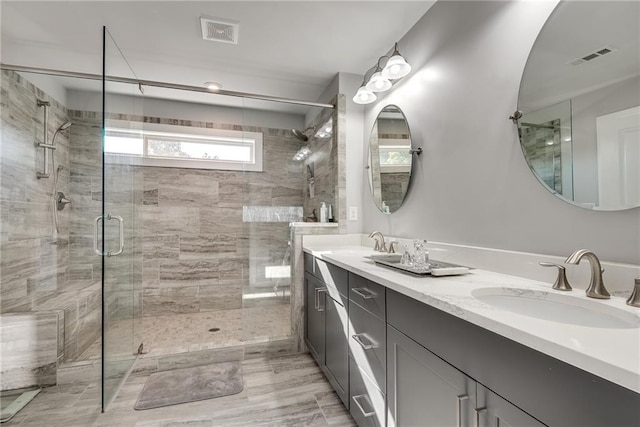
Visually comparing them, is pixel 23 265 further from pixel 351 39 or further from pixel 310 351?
pixel 351 39

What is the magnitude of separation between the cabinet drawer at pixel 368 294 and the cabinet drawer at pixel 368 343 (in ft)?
0.11

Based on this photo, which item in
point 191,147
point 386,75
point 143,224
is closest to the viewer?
point 386,75

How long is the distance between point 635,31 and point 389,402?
1550 mm

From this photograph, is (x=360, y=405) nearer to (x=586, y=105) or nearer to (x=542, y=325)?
(x=542, y=325)

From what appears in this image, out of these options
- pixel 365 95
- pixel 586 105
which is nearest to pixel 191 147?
pixel 365 95

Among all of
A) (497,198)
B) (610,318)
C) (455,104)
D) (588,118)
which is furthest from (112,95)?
(610,318)

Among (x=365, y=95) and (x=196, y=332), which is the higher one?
(x=365, y=95)

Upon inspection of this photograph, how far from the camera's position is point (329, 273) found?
74.9 inches

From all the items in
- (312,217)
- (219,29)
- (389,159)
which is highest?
(219,29)

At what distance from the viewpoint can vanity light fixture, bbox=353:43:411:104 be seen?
1.80 m

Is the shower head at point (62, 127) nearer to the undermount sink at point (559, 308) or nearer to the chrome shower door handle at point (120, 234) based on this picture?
the chrome shower door handle at point (120, 234)

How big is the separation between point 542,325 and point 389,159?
1682 millimetres

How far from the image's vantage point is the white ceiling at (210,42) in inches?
71.4

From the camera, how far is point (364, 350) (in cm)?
144
